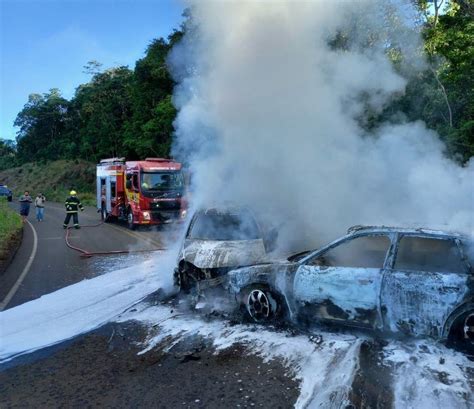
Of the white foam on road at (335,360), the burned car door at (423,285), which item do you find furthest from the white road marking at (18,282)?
the burned car door at (423,285)

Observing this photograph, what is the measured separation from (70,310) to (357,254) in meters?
4.21

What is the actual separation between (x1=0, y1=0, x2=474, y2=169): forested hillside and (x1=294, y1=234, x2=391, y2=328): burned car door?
3.79 meters

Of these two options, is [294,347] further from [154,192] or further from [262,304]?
[154,192]

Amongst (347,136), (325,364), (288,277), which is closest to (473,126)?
(347,136)

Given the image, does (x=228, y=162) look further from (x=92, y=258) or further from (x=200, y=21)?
(x=92, y=258)

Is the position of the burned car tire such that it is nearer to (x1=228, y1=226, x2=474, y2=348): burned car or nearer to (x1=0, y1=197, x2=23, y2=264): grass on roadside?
(x1=228, y1=226, x2=474, y2=348): burned car

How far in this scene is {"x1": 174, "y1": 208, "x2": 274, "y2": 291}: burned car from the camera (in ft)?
21.1

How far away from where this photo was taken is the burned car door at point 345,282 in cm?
483

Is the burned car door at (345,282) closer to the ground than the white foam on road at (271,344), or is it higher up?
higher up

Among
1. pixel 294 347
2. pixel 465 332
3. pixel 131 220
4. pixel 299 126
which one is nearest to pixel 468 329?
pixel 465 332

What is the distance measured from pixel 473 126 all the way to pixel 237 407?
11359mm

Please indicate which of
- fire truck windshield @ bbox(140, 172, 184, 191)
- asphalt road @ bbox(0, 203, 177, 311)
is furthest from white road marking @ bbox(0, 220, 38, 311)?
fire truck windshield @ bbox(140, 172, 184, 191)

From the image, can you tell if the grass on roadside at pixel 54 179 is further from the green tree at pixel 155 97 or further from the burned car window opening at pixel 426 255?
the burned car window opening at pixel 426 255

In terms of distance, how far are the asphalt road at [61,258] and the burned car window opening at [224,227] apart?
3.06 metres
